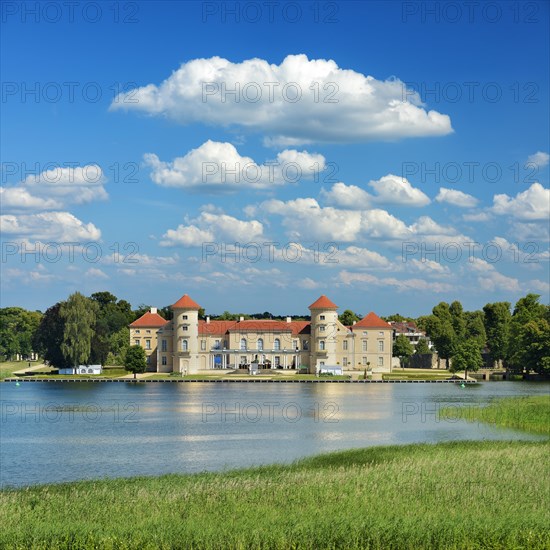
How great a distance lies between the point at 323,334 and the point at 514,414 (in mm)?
61200

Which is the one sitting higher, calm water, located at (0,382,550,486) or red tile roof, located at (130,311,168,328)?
red tile roof, located at (130,311,168,328)

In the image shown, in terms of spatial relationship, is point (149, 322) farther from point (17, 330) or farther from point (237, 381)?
point (17, 330)

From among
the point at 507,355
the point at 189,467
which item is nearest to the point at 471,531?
the point at 189,467

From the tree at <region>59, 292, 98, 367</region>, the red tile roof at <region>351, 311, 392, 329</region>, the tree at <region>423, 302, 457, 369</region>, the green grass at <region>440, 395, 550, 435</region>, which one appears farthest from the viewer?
the tree at <region>423, 302, 457, 369</region>

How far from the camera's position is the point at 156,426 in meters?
46.1

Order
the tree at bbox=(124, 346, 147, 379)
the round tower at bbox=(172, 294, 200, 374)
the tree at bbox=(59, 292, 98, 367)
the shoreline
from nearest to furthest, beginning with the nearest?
1. the shoreline
2. the tree at bbox=(59, 292, 98, 367)
3. the tree at bbox=(124, 346, 147, 379)
4. the round tower at bbox=(172, 294, 200, 374)

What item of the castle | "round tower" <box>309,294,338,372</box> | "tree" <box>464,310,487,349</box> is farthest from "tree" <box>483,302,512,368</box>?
"round tower" <box>309,294,338,372</box>

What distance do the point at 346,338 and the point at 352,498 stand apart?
89.5 m

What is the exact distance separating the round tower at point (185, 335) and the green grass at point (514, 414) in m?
56.4

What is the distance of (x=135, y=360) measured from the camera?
335ft

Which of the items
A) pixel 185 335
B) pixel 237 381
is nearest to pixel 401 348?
pixel 185 335

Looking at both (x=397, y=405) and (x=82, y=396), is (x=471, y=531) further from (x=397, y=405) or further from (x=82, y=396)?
(x=82, y=396)

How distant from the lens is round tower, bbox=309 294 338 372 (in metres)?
107

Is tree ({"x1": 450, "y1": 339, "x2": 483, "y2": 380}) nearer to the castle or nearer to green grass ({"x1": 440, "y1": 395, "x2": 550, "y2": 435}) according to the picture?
the castle
